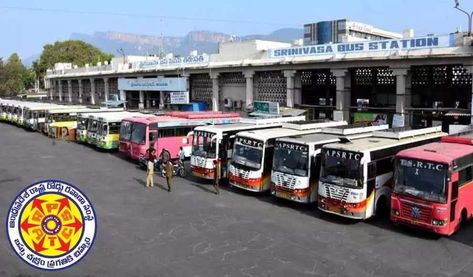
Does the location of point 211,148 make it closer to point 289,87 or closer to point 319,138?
point 319,138

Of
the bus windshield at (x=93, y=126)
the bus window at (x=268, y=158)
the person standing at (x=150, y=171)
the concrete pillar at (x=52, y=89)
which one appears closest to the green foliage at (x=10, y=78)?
the concrete pillar at (x=52, y=89)

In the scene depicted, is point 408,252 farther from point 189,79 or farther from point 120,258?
point 189,79

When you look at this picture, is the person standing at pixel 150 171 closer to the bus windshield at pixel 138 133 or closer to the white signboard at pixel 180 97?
the bus windshield at pixel 138 133

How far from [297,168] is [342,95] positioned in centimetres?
1590

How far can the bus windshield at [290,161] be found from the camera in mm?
17609

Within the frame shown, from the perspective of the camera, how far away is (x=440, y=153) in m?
14.9

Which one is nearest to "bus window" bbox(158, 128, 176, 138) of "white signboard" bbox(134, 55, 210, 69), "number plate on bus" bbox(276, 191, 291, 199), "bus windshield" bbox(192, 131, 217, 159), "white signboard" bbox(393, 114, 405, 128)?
"bus windshield" bbox(192, 131, 217, 159)

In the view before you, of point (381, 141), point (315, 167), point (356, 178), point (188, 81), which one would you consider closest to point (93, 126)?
point (188, 81)

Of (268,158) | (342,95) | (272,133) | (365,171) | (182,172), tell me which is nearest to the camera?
(365,171)

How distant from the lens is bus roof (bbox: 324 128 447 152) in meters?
16.3

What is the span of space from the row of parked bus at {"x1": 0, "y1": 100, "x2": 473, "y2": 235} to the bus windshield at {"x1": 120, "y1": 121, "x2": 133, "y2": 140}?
721cm

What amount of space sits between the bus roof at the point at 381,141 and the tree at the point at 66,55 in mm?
101175

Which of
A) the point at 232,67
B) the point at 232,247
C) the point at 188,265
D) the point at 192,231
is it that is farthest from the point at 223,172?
the point at 232,67

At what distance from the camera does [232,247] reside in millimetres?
13383
